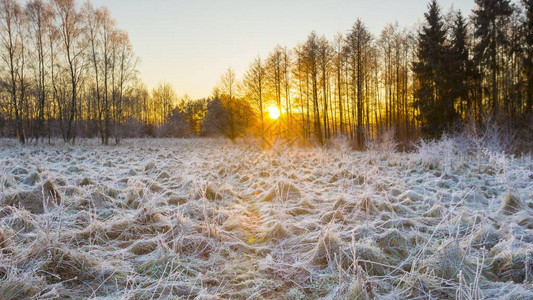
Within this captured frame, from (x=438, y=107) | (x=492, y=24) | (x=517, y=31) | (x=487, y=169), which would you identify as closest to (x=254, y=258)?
(x=487, y=169)

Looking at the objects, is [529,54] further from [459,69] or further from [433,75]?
[433,75]

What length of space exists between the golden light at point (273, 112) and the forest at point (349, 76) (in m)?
0.33

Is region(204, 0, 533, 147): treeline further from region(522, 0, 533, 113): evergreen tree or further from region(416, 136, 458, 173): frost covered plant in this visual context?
region(416, 136, 458, 173): frost covered plant

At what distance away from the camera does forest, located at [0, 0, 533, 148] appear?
741 inches

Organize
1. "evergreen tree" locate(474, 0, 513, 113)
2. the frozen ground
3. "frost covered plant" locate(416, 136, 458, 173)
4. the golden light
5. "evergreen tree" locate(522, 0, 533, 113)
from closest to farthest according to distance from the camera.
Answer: the frozen ground, "frost covered plant" locate(416, 136, 458, 173), "evergreen tree" locate(522, 0, 533, 113), "evergreen tree" locate(474, 0, 513, 113), the golden light

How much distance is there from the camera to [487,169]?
299 inches

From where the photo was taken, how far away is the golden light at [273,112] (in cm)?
2487

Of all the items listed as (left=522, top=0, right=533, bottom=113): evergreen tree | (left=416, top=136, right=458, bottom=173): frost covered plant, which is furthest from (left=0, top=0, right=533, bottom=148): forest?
(left=416, top=136, right=458, bottom=173): frost covered plant

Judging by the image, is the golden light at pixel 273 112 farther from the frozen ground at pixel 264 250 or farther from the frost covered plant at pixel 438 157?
the frozen ground at pixel 264 250

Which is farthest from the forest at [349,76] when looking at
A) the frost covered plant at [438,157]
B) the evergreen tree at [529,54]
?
the frost covered plant at [438,157]

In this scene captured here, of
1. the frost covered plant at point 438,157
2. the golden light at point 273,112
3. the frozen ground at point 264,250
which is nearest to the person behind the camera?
the frozen ground at point 264,250

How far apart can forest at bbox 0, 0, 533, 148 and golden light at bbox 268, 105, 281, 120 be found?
0.33m

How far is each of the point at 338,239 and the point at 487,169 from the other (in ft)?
23.5

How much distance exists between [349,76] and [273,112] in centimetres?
711
